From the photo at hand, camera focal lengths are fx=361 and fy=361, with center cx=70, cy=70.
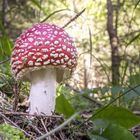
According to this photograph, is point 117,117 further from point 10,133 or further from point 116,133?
point 10,133

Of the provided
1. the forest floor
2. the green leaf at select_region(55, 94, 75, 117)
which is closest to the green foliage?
the forest floor

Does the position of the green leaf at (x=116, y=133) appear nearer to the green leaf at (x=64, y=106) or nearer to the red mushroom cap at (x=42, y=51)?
the green leaf at (x=64, y=106)

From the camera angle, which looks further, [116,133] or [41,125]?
[41,125]

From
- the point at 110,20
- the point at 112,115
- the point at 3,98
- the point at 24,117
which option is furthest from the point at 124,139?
the point at 110,20

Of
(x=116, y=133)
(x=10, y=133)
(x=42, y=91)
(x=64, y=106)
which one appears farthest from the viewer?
(x=42, y=91)

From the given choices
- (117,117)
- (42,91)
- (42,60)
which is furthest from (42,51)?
(117,117)

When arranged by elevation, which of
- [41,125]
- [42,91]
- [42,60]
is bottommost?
[41,125]

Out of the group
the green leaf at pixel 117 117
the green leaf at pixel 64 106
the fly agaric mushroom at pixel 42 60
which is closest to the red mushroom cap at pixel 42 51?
the fly agaric mushroom at pixel 42 60
